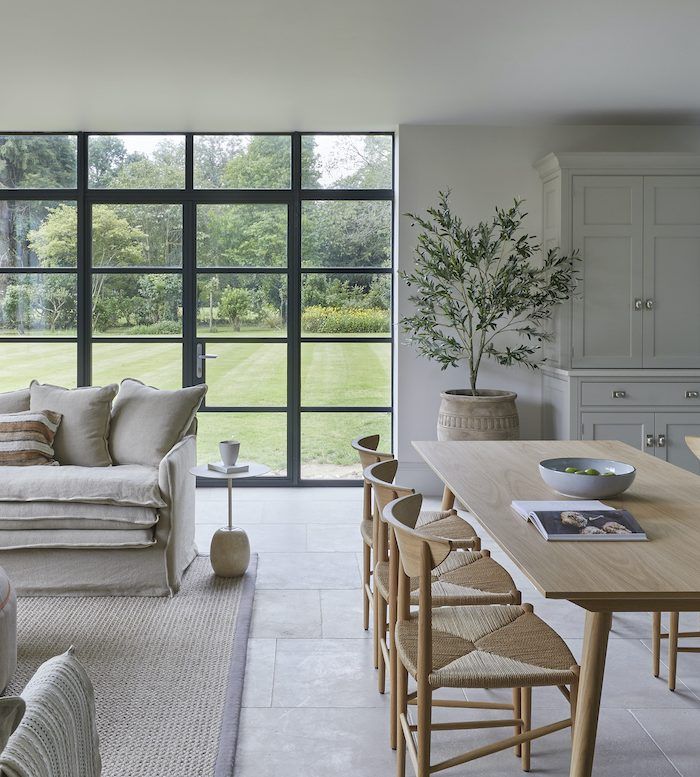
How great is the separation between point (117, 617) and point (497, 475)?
74.1 inches

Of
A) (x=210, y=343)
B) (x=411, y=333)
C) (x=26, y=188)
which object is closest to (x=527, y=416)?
(x=411, y=333)

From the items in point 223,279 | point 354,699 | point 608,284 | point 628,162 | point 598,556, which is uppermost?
point 628,162

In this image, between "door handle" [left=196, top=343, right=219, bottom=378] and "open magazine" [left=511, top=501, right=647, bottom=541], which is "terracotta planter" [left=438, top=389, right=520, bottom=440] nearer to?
"door handle" [left=196, top=343, right=219, bottom=378]

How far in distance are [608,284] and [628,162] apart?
2.73 feet

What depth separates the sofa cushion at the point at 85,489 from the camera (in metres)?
3.95

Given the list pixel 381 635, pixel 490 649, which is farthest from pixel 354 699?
pixel 490 649

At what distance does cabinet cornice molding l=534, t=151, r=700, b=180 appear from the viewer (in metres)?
5.71

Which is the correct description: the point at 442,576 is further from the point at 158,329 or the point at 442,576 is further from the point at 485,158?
the point at 158,329

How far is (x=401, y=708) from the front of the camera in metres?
2.40

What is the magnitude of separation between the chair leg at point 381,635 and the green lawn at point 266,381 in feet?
11.6

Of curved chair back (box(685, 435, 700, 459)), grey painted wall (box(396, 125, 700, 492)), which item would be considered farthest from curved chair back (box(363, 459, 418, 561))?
grey painted wall (box(396, 125, 700, 492))

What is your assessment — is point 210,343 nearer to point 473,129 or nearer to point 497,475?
point 473,129

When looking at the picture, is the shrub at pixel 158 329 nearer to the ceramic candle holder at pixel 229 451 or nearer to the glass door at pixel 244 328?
the glass door at pixel 244 328

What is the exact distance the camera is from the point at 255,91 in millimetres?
5289
